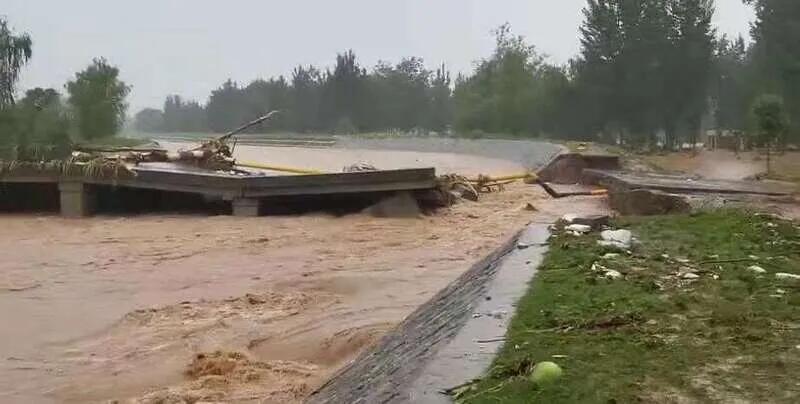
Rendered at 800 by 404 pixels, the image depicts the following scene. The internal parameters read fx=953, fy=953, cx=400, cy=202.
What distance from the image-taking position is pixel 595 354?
369 cm

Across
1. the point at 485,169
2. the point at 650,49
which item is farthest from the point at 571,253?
the point at 650,49

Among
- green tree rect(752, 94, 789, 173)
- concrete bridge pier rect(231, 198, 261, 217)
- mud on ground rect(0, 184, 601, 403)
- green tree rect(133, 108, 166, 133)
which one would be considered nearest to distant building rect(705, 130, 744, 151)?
green tree rect(752, 94, 789, 173)

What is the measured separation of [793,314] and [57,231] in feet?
47.8

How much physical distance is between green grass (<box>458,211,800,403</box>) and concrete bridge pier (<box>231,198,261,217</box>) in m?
11.6

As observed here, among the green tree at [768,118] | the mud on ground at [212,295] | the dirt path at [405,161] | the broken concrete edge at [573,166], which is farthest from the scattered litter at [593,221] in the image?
the dirt path at [405,161]

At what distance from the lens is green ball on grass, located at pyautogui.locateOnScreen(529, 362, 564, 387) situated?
129 inches

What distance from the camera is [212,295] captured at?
1002cm

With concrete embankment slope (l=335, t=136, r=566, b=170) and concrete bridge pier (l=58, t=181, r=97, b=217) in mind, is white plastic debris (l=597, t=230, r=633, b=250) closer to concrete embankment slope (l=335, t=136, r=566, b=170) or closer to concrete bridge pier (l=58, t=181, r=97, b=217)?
concrete bridge pier (l=58, t=181, r=97, b=217)

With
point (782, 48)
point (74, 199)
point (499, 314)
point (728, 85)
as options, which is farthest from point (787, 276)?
point (728, 85)

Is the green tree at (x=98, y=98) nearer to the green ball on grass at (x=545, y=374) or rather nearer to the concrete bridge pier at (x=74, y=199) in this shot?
the concrete bridge pier at (x=74, y=199)

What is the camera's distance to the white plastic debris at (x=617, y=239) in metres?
6.69

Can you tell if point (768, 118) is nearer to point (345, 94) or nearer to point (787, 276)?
point (787, 276)

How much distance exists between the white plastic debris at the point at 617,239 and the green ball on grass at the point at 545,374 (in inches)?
130

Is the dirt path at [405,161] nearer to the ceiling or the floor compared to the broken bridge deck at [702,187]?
nearer to the floor
